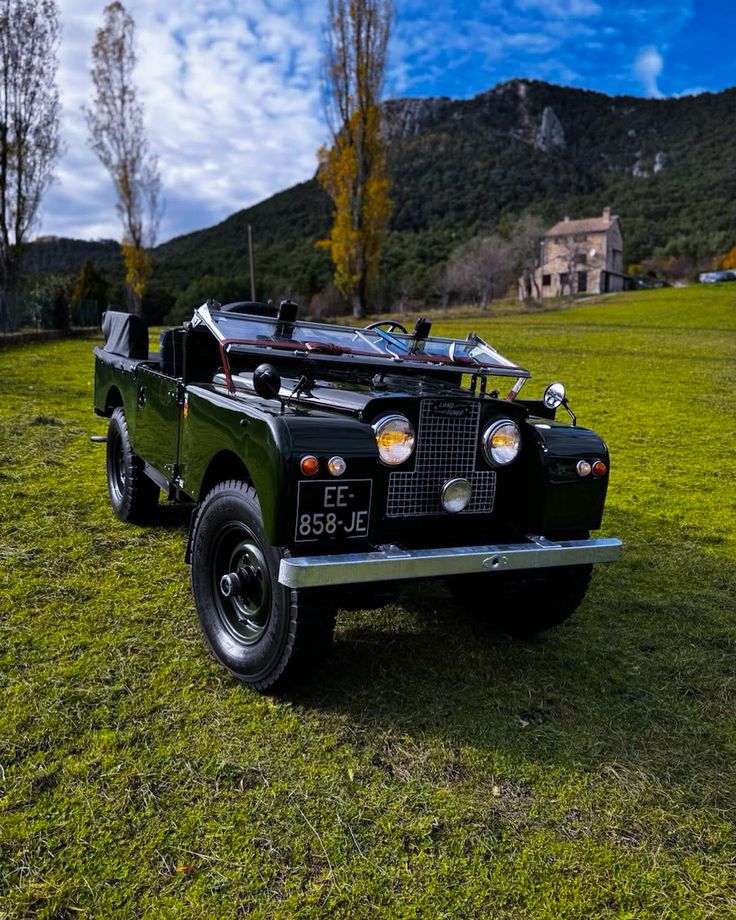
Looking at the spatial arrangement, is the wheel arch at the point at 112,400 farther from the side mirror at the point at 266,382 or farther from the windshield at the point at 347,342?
the side mirror at the point at 266,382

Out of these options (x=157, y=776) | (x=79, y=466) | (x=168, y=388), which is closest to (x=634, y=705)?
(x=157, y=776)

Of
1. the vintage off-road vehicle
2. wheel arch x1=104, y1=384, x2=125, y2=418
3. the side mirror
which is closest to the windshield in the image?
the vintage off-road vehicle

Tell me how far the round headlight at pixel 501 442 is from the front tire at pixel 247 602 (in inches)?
43.2

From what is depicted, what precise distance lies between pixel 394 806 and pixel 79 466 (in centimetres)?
554

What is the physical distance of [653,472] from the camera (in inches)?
301

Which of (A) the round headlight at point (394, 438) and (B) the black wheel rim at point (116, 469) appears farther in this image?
(B) the black wheel rim at point (116, 469)

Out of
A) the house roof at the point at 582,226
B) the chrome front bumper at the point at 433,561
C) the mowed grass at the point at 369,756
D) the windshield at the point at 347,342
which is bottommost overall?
the mowed grass at the point at 369,756

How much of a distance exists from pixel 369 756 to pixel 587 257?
64.1m

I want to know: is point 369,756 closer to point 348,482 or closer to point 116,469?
point 348,482

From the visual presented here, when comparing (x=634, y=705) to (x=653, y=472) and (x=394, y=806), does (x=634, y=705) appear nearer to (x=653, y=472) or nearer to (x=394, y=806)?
(x=394, y=806)

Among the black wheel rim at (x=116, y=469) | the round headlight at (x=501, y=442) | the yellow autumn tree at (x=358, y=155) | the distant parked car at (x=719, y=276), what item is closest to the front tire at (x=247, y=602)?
the round headlight at (x=501, y=442)

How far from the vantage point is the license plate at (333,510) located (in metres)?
2.75

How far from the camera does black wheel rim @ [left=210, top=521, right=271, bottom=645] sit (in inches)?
121

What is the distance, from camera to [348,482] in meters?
2.82
